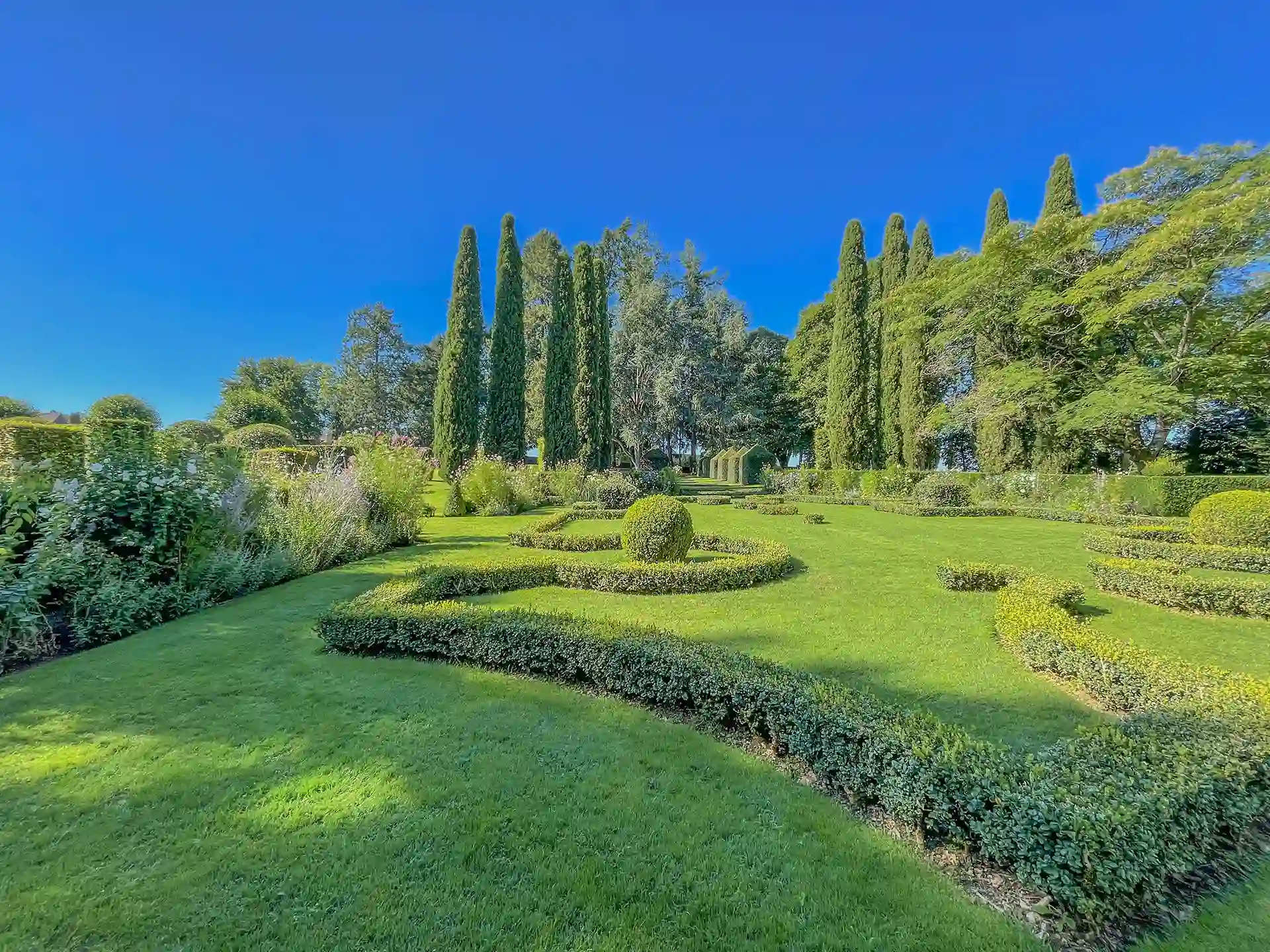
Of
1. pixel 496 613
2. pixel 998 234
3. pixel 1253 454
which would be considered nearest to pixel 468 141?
pixel 496 613

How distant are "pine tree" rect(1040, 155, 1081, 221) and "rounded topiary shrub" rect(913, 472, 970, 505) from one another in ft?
35.4

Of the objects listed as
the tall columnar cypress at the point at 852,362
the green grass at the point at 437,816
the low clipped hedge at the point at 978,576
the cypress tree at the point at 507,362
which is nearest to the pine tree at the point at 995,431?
the tall columnar cypress at the point at 852,362

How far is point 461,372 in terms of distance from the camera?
18922mm

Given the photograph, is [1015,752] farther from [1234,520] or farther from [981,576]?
[1234,520]

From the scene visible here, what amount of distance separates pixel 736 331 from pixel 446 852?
27279 millimetres

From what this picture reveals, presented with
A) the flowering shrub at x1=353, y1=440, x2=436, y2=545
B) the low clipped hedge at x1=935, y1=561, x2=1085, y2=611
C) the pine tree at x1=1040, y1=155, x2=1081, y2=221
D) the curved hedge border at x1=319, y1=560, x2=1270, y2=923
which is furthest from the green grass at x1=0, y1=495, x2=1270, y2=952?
the pine tree at x1=1040, y1=155, x2=1081, y2=221

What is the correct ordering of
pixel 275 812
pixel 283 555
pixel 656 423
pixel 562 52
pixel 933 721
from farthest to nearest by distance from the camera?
pixel 656 423 < pixel 562 52 < pixel 283 555 < pixel 933 721 < pixel 275 812

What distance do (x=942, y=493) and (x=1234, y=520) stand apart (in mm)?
8172

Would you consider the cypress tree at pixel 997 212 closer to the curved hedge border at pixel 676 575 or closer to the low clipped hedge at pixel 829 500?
the low clipped hedge at pixel 829 500

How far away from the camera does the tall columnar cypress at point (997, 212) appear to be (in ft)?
63.6

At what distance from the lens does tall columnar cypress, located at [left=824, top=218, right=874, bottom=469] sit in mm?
19969

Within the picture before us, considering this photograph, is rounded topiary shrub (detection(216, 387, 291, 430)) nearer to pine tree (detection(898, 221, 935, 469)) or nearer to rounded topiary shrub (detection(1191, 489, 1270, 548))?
pine tree (detection(898, 221, 935, 469))

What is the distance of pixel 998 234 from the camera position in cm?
1581

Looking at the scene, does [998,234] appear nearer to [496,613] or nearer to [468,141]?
[468,141]
